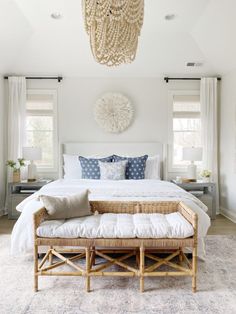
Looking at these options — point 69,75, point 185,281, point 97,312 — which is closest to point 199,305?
point 185,281

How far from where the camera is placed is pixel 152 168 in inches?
199

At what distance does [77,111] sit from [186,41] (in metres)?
2.30

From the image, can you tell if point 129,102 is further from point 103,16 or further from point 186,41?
point 103,16

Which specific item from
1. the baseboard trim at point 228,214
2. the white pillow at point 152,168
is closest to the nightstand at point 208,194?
the baseboard trim at point 228,214

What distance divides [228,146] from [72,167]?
9.23ft

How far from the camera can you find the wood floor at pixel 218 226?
166 inches

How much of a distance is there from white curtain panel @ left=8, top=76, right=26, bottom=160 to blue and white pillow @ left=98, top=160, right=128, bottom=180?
5.64ft

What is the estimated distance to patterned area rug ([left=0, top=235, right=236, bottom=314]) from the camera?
2172 mm

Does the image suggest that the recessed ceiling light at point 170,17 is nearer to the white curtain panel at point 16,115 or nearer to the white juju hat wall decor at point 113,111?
the white juju hat wall decor at point 113,111

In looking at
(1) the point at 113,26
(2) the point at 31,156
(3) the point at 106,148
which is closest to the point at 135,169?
(3) the point at 106,148

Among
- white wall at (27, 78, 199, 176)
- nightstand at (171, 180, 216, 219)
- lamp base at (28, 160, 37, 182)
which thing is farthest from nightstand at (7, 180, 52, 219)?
nightstand at (171, 180, 216, 219)

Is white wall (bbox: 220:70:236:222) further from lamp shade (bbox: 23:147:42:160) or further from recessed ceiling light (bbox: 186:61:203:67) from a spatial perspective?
lamp shade (bbox: 23:147:42:160)

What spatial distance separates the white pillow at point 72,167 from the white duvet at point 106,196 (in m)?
0.64

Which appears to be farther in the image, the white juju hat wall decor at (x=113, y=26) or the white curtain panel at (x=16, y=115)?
the white curtain panel at (x=16, y=115)
